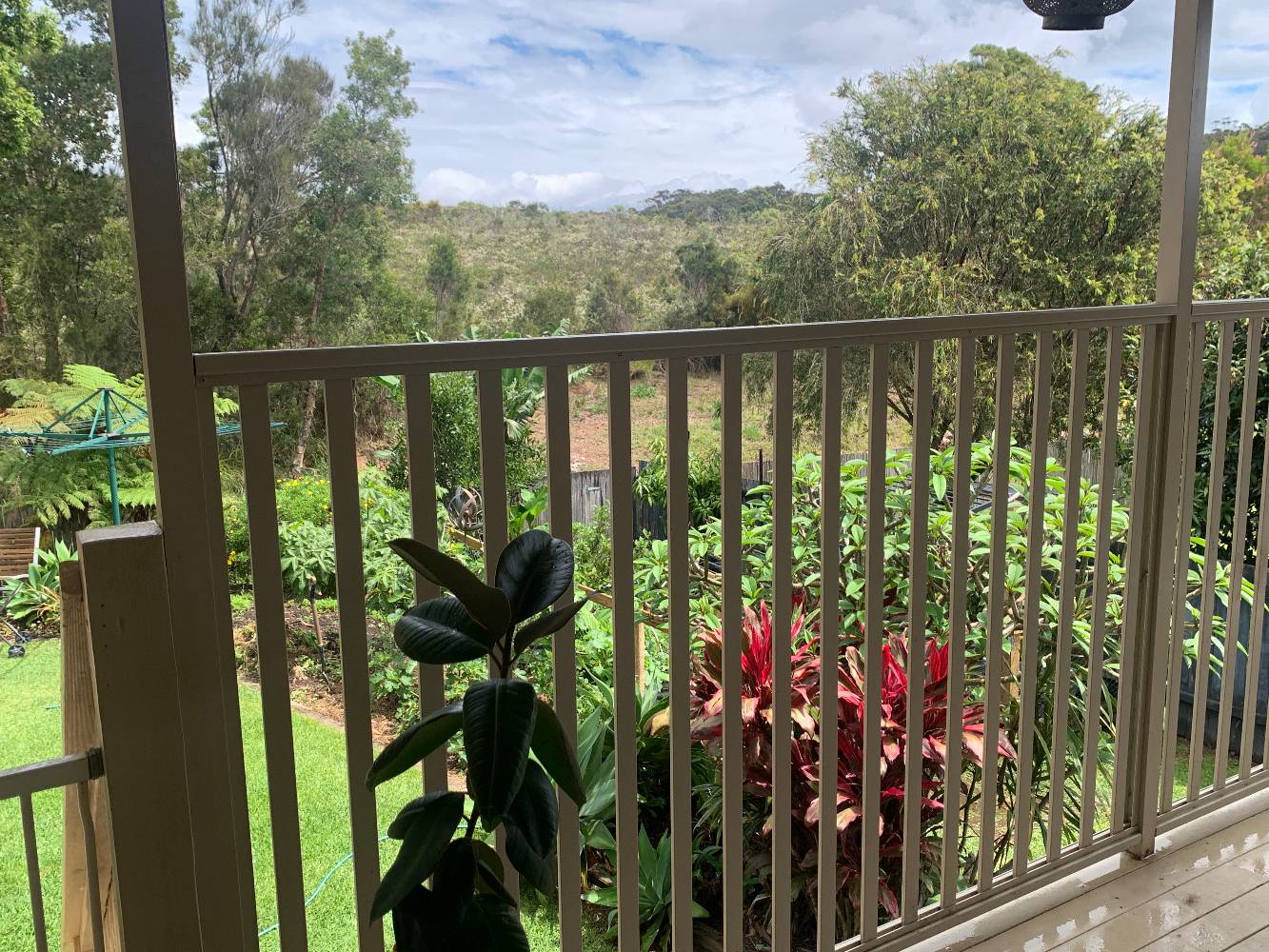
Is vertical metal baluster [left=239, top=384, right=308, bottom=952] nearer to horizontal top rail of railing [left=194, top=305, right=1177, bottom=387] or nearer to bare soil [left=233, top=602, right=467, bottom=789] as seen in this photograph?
horizontal top rail of railing [left=194, top=305, right=1177, bottom=387]

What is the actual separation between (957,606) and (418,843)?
3.38 feet

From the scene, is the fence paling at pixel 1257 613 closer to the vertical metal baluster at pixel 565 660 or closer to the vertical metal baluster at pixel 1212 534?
the vertical metal baluster at pixel 1212 534

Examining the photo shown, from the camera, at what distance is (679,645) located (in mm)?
1528

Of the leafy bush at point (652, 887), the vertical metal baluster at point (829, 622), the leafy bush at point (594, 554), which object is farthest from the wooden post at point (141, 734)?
the leafy bush at point (594, 554)

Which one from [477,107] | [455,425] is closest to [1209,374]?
[455,425]

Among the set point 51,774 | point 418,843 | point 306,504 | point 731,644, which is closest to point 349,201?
point 306,504

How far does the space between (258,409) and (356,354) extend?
0.42 ft

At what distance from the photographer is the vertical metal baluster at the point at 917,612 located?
1680 millimetres

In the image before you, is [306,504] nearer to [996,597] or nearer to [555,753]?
[996,597]

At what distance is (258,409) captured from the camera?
1.19 m

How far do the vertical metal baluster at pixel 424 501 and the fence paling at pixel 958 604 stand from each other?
846 millimetres

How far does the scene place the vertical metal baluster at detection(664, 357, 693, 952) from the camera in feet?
4.77

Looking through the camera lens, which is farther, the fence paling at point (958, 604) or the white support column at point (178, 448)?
the fence paling at point (958, 604)

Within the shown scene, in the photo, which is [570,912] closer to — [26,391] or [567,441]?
[567,441]
